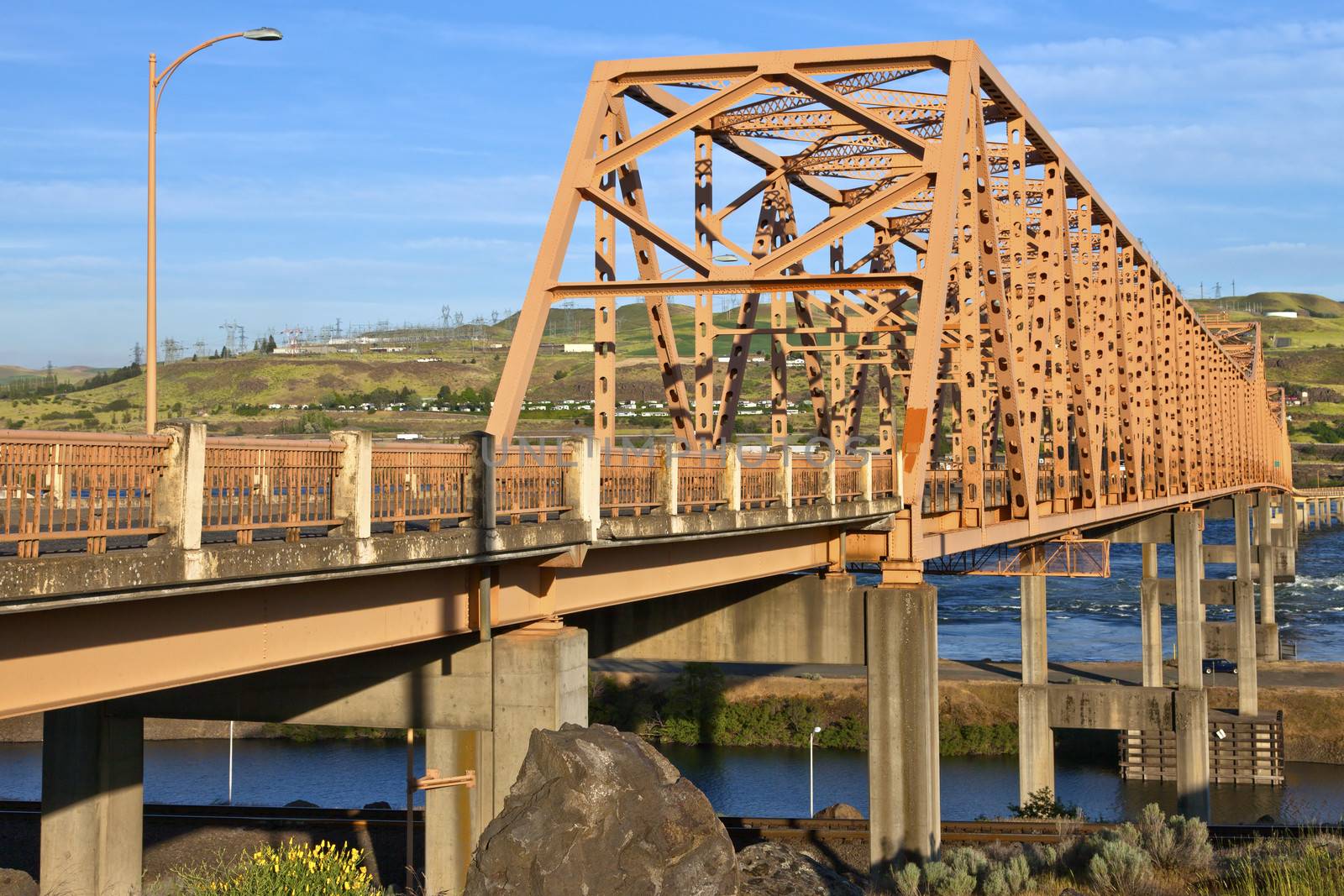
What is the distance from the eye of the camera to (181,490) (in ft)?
35.8

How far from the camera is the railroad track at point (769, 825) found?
28.0m

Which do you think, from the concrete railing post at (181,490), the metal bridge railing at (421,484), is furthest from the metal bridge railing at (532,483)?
the concrete railing post at (181,490)

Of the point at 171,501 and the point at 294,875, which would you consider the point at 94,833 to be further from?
the point at 171,501

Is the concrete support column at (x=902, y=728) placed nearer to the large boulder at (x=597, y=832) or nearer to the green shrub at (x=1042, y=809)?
the large boulder at (x=597, y=832)

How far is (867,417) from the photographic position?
490ft

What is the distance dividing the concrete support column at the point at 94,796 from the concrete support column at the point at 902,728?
10.8 metres

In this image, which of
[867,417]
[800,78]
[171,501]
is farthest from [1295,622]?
[171,501]

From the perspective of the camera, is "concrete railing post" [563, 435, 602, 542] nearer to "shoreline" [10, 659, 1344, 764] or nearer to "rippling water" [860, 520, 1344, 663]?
"shoreline" [10, 659, 1344, 764]

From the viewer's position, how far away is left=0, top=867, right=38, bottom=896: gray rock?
20.3 m

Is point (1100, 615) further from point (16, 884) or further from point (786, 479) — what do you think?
point (16, 884)

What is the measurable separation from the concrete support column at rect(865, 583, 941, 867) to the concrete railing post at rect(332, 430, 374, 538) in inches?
508

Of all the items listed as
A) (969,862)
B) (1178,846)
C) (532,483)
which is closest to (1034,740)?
(969,862)

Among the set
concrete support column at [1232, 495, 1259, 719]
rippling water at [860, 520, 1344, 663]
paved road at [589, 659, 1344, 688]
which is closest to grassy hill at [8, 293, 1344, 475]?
paved road at [589, 659, 1344, 688]

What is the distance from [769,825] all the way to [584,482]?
47.2ft
